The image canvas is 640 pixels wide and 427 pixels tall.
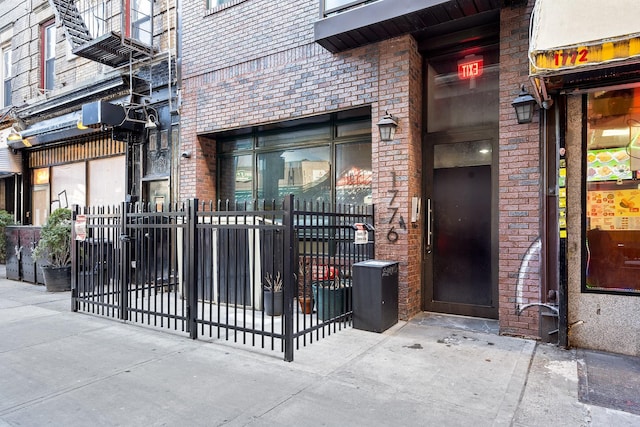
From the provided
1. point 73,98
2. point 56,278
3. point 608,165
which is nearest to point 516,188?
point 608,165

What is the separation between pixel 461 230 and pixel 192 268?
4046mm

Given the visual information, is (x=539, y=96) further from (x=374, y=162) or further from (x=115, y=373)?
(x=115, y=373)

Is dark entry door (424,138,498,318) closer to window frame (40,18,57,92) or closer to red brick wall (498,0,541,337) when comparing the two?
red brick wall (498,0,541,337)

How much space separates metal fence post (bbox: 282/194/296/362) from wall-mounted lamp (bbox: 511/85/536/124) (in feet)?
10.4

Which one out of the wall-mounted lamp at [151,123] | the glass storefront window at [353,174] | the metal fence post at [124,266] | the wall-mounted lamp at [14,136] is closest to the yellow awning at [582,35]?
the glass storefront window at [353,174]

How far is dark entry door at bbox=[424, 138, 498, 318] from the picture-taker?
6.13m

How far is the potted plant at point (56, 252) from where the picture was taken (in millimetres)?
8812

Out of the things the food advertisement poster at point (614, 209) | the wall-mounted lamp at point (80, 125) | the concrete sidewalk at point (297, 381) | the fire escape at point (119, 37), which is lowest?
the concrete sidewalk at point (297, 381)

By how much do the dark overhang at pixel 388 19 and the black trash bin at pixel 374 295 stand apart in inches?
136

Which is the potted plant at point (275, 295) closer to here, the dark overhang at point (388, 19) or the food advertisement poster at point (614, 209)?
the dark overhang at point (388, 19)

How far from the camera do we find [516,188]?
5371 mm

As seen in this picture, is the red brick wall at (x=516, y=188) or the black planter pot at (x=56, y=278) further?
the black planter pot at (x=56, y=278)

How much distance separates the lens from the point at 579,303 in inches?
197

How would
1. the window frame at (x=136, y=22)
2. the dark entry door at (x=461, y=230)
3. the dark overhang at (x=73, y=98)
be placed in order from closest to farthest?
the dark entry door at (x=461, y=230) < the window frame at (x=136, y=22) < the dark overhang at (x=73, y=98)
